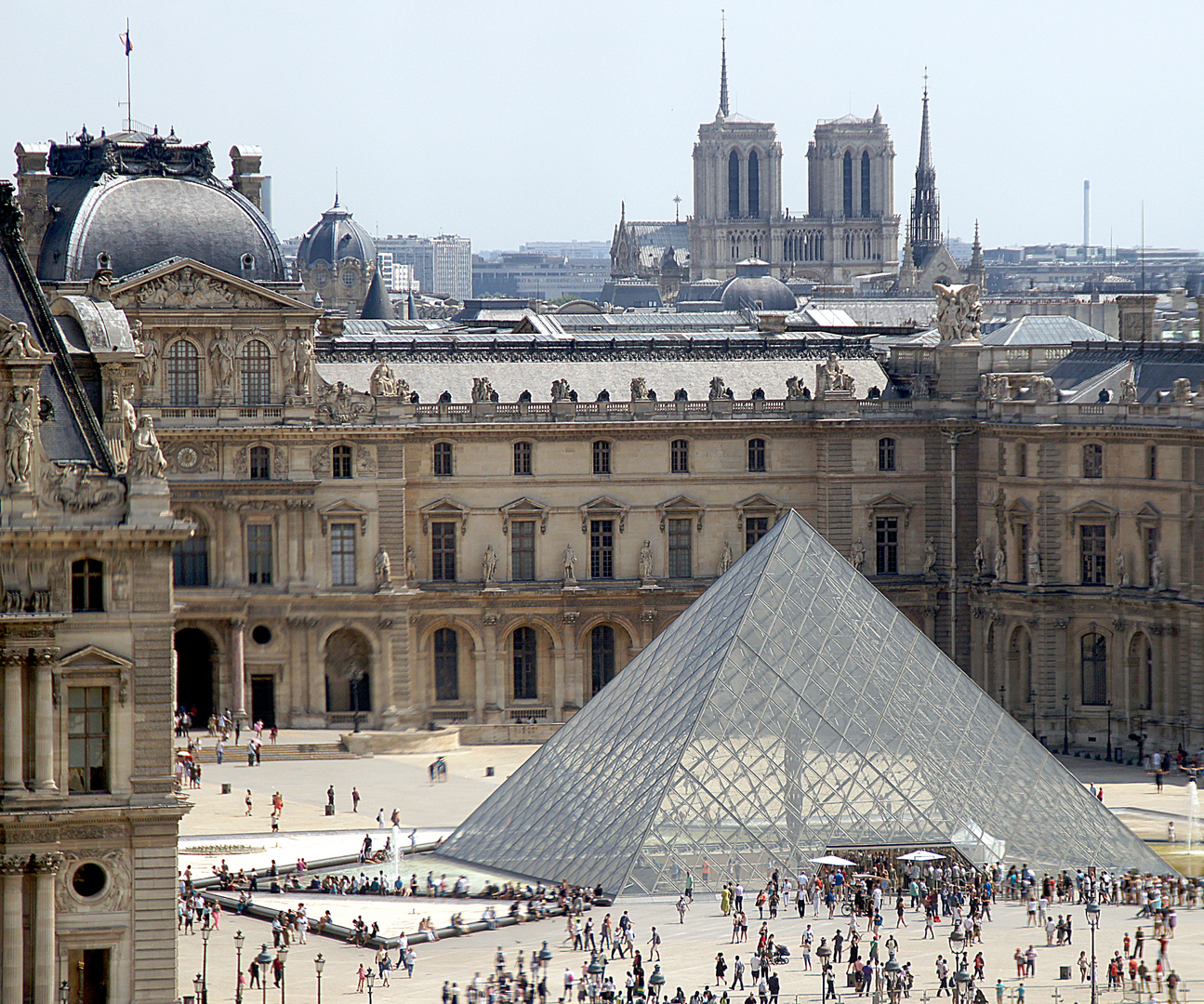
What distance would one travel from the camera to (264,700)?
282ft

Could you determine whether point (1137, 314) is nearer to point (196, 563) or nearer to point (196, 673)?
point (196, 563)

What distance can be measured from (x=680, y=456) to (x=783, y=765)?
2607 cm

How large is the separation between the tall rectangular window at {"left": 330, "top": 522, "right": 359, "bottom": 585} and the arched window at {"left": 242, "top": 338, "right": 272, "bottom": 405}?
15.0 ft

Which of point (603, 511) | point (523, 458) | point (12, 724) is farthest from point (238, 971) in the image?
point (603, 511)

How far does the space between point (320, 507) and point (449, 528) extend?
14.9 feet

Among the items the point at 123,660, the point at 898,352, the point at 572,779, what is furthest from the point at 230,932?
the point at 898,352

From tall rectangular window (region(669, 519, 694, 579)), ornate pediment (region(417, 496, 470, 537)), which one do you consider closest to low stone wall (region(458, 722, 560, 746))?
ornate pediment (region(417, 496, 470, 537))

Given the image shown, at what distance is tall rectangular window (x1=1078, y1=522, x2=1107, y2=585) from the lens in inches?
3376

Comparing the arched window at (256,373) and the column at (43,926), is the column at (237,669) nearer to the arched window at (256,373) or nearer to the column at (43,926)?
the arched window at (256,373)

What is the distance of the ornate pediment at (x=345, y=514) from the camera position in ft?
281

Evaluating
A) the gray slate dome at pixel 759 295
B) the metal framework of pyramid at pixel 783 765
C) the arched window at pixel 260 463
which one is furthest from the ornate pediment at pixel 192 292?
the gray slate dome at pixel 759 295

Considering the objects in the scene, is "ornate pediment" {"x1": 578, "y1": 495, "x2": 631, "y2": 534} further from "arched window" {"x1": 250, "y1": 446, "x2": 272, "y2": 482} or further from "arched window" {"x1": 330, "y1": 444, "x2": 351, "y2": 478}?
"arched window" {"x1": 250, "y1": 446, "x2": 272, "y2": 482}

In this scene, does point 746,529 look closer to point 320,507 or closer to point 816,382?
point 816,382

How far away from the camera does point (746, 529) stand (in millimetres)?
90125
